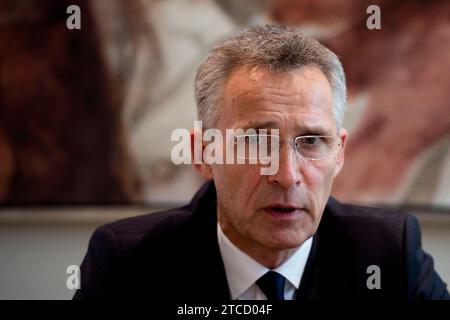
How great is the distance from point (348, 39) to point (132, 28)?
32.5 inches

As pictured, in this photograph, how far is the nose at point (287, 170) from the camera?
1.01m

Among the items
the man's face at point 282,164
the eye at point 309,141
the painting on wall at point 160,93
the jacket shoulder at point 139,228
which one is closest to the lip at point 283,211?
the man's face at point 282,164

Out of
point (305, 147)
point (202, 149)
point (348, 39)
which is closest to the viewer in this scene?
point (305, 147)

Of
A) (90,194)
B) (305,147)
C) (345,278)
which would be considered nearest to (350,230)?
(345,278)

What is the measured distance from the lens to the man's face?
3.39ft

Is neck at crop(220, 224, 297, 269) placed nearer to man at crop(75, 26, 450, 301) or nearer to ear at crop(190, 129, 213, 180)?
man at crop(75, 26, 450, 301)

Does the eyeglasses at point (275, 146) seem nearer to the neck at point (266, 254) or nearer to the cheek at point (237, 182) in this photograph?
the cheek at point (237, 182)

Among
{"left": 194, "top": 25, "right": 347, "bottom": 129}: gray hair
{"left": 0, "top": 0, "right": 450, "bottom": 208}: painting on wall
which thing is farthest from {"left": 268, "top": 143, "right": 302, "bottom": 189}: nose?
{"left": 0, "top": 0, "right": 450, "bottom": 208}: painting on wall

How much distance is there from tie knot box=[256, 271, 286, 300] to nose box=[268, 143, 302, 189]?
224 millimetres

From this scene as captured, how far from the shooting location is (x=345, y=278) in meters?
1.22

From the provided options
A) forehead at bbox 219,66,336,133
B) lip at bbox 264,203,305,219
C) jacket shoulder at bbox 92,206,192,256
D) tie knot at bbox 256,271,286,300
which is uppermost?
forehead at bbox 219,66,336,133

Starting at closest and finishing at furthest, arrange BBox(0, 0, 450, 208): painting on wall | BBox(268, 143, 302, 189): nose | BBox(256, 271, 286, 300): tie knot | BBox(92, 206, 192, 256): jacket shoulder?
BBox(268, 143, 302, 189): nose → BBox(256, 271, 286, 300): tie knot → BBox(92, 206, 192, 256): jacket shoulder → BBox(0, 0, 450, 208): painting on wall

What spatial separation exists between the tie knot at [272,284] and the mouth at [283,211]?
0.16 metres
